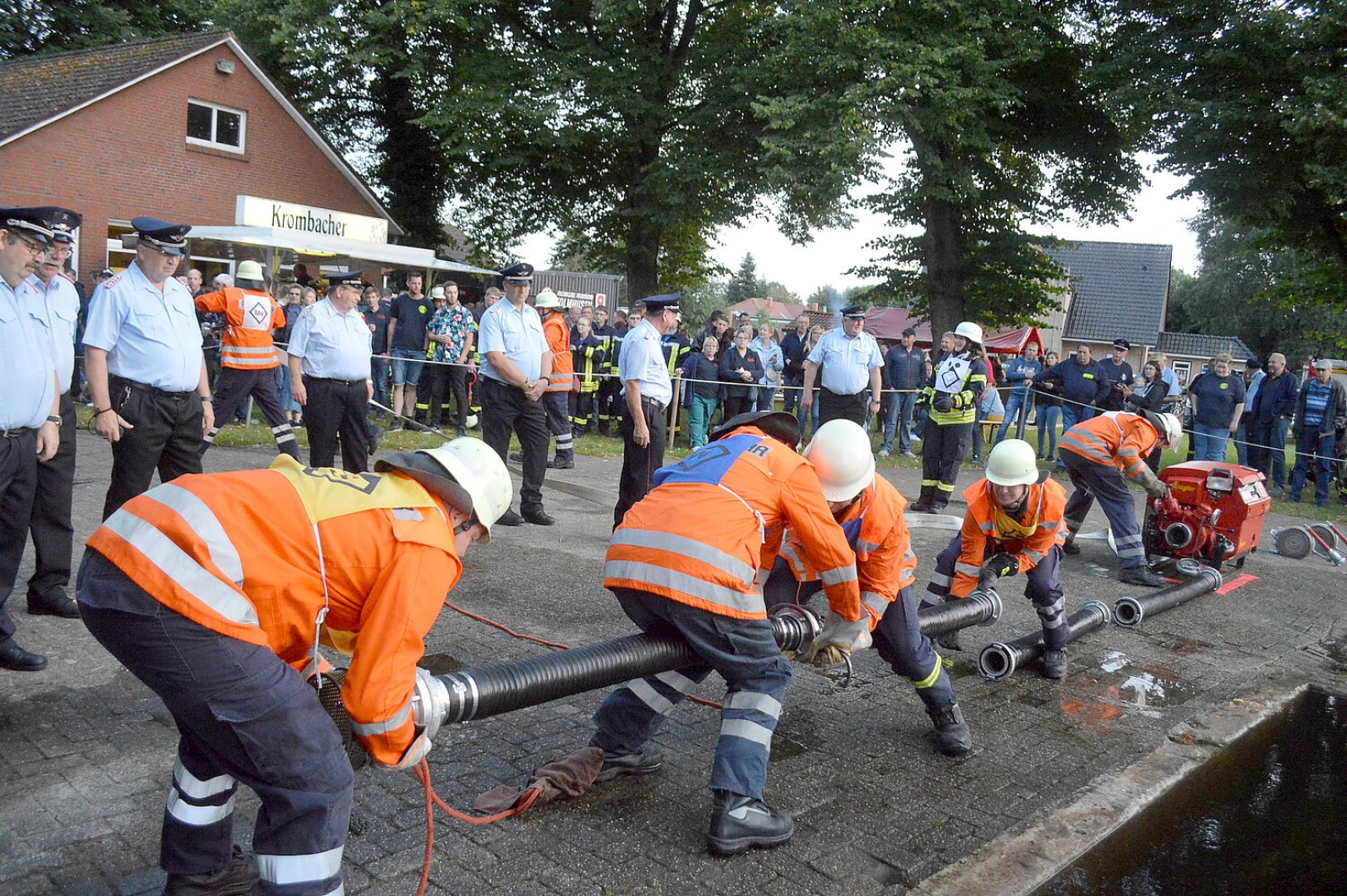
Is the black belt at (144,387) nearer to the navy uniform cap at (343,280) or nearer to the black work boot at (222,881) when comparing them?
the navy uniform cap at (343,280)

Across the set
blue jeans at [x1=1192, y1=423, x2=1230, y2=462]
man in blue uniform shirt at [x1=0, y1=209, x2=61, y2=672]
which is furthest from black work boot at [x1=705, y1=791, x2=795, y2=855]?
blue jeans at [x1=1192, y1=423, x2=1230, y2=462]

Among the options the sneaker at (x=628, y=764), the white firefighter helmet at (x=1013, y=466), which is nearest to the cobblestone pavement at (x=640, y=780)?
the sneaker at (x=628, y=764)

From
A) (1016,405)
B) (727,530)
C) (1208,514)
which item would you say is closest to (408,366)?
(1016,405)

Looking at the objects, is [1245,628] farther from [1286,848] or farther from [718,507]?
[718,507]

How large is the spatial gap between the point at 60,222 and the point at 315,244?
50.2ft

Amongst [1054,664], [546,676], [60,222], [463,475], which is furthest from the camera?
[1054,664]

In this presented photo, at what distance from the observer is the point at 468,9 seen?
23625 mm

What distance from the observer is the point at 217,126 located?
24.2 meters

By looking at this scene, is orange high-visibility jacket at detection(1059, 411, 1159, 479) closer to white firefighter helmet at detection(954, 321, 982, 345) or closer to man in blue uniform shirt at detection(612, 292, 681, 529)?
white firefighter helmet at detection(954, 321, 982, 345)

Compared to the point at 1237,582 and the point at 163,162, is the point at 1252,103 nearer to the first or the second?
the point at 1237,582

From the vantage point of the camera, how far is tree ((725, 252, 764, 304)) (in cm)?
8238

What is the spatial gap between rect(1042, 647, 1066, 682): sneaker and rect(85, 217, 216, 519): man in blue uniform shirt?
16.3 feet

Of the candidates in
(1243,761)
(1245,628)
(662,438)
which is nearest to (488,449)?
(1243,761)

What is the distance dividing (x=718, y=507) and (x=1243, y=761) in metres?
3.29
